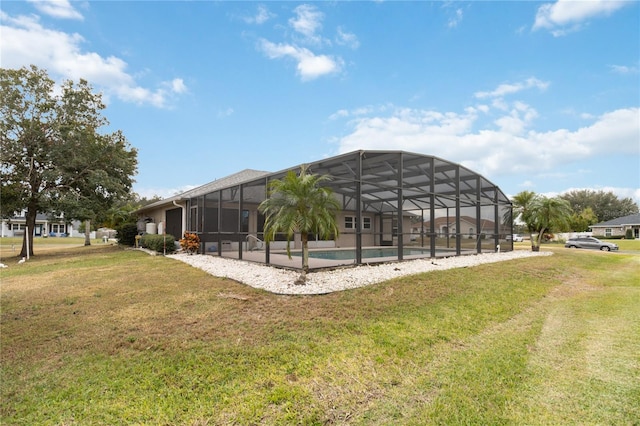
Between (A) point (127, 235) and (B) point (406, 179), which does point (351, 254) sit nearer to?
(B) point (406, 179)

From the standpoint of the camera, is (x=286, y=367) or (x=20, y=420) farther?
(x=286, y=367)

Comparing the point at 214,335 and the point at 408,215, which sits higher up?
the point at 408,215

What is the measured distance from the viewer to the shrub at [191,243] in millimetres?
13391

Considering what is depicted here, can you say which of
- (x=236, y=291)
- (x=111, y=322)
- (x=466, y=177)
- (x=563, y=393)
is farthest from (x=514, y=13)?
(x=111, y=322)

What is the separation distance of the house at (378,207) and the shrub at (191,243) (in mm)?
267

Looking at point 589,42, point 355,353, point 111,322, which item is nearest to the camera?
point 355,353

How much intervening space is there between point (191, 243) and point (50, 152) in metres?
9.14

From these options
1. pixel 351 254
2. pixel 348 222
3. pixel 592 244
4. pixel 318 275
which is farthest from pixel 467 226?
pixel 592 244

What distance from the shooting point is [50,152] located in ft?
49.3

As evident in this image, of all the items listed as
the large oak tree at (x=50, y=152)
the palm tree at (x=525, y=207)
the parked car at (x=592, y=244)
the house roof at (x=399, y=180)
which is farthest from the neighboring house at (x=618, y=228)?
the large oak tree at (x=50, y=152)

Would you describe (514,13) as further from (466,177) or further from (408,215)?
(408,215)

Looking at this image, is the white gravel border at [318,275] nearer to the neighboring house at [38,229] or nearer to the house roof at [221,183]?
the house roof at [221,183]

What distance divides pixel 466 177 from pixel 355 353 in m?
12.2

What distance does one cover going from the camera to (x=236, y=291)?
6062 millimetres
